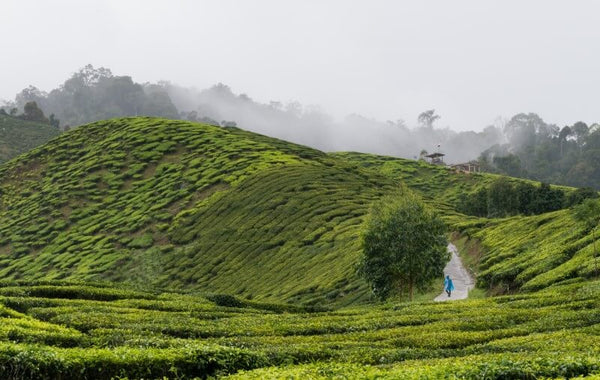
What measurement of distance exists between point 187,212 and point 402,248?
54.7m

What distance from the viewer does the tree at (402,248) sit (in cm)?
5378

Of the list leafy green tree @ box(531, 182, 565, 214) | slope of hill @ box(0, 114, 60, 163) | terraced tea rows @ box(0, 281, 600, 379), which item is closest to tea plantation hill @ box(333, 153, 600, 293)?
terraced tea rows @ box(0, 281, 600, 379)

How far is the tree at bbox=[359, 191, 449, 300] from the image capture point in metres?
53.8

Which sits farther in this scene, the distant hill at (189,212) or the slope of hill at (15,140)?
the slope of hill at (15,140)

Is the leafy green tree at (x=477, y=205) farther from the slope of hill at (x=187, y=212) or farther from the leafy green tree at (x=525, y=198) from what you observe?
the slope of hill at (x=187, y=212)

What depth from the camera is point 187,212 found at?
3999 inches

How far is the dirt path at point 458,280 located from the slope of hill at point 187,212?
9065mm

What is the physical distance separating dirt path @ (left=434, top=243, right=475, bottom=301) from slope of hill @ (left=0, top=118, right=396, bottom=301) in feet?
29.7

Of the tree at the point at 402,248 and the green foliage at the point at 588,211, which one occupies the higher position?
the green foliage at the point at 588,211

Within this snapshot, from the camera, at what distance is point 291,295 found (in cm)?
6462

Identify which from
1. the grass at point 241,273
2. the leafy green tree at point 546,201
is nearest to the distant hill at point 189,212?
the grass at point 241,273

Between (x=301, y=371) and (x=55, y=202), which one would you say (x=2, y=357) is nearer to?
(x=301, y=371)

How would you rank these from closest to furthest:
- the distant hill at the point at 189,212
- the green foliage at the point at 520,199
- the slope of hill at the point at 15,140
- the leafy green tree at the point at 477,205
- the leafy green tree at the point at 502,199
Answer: the distant hill at the point at 189,212, the green foliage at the point at 520,199, the leafy green tree at the point at 502,199, the leafy green tree at the point at 477,205, the slope of hill at the point at 15,140

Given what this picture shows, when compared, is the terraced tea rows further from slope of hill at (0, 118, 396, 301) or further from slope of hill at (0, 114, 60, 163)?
slope of hill at (0, 114, 60, 163)
